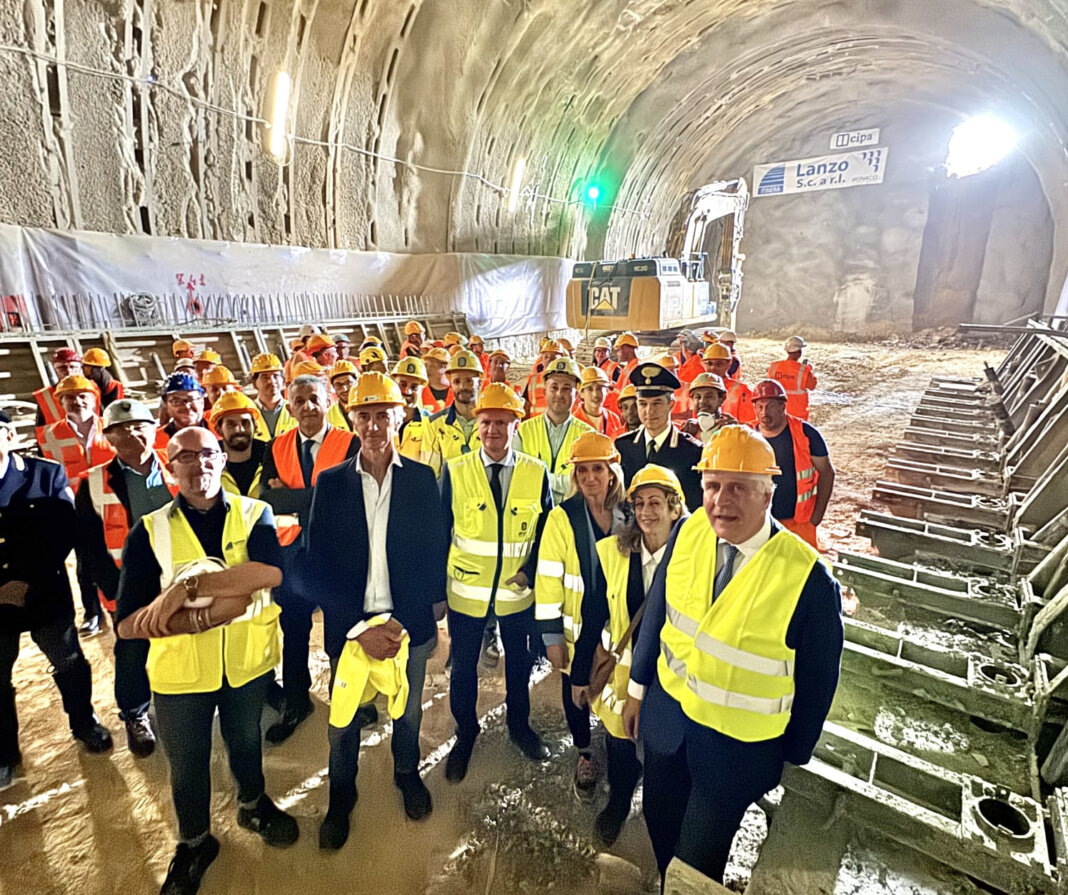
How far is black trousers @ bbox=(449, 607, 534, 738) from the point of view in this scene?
10.2ft

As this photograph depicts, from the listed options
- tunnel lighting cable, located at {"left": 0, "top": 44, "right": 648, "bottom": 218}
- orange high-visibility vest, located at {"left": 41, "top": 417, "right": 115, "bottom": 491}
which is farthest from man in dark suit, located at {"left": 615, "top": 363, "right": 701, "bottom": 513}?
tunnel lighting cable, located at {"left": 0, "top": 44, "right": 648, "bottom": 218}

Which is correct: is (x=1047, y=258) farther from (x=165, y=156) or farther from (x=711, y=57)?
(x=165, y=156)

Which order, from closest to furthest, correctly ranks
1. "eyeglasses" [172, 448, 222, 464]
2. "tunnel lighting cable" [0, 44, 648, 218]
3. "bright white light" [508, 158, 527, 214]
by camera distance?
1. "eyeglasses" [172, 448, 222, 464]
2. "tunnel lighting cable" [0, 44, 648, 218]
3. "bright white light" [508, 158, 527, 214]

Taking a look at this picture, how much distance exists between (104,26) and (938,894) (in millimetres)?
12459

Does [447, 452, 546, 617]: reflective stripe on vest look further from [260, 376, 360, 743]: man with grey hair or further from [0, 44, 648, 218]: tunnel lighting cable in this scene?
[0, 44, 648, 218]: tunnel lighting cable

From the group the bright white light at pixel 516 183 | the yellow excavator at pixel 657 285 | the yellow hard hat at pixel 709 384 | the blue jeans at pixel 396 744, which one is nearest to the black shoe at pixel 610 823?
the blue jeans at pixel 396 744

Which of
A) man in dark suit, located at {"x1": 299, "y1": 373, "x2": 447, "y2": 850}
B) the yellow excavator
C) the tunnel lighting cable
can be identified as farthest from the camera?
the yellow excavator

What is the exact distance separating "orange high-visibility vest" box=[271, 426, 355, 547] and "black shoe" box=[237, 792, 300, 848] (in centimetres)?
184

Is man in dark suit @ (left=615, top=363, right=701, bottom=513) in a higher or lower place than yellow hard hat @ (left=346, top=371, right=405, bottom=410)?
lower

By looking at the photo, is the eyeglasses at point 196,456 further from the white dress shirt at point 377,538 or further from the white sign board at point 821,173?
the white sign board at point 821,173

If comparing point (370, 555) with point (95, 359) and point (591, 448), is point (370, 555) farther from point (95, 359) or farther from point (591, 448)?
point (95, 359)

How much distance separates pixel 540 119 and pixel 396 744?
16528 millimetres

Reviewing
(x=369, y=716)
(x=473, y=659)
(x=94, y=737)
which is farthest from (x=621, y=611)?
(x=94, y=737)

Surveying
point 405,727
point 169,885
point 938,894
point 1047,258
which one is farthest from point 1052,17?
point 1047,258
